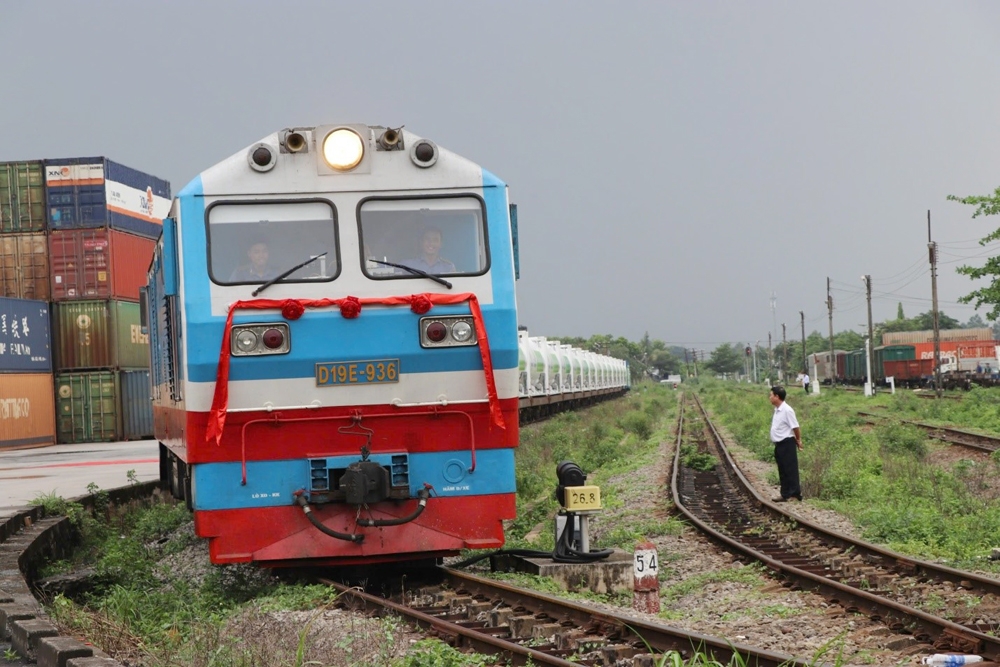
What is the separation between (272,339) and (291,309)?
0.25 meters

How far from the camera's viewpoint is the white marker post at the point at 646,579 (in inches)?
322

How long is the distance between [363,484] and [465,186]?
91.0 inches

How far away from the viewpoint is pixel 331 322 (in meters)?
8.60

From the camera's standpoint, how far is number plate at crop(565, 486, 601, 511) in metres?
9.56

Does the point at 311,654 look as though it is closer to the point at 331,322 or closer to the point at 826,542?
the point at 331,322

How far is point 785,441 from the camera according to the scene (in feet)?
46.5

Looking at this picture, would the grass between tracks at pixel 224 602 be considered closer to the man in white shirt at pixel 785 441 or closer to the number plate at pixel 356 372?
the number plate at pixel 356 372

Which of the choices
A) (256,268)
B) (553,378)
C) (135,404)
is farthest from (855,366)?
(256,268)

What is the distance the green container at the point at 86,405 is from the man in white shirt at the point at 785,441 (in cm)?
2741

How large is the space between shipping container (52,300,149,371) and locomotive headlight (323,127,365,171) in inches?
1193

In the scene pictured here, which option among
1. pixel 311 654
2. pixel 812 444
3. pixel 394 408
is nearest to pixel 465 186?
pixel 394 408

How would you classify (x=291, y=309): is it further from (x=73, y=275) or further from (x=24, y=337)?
(x=73, y=275)

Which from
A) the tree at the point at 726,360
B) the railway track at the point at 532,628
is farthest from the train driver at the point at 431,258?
the tree at the point at 726,360

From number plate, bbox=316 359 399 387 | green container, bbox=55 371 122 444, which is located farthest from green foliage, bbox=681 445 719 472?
green container, bbox=55 371 122 444
